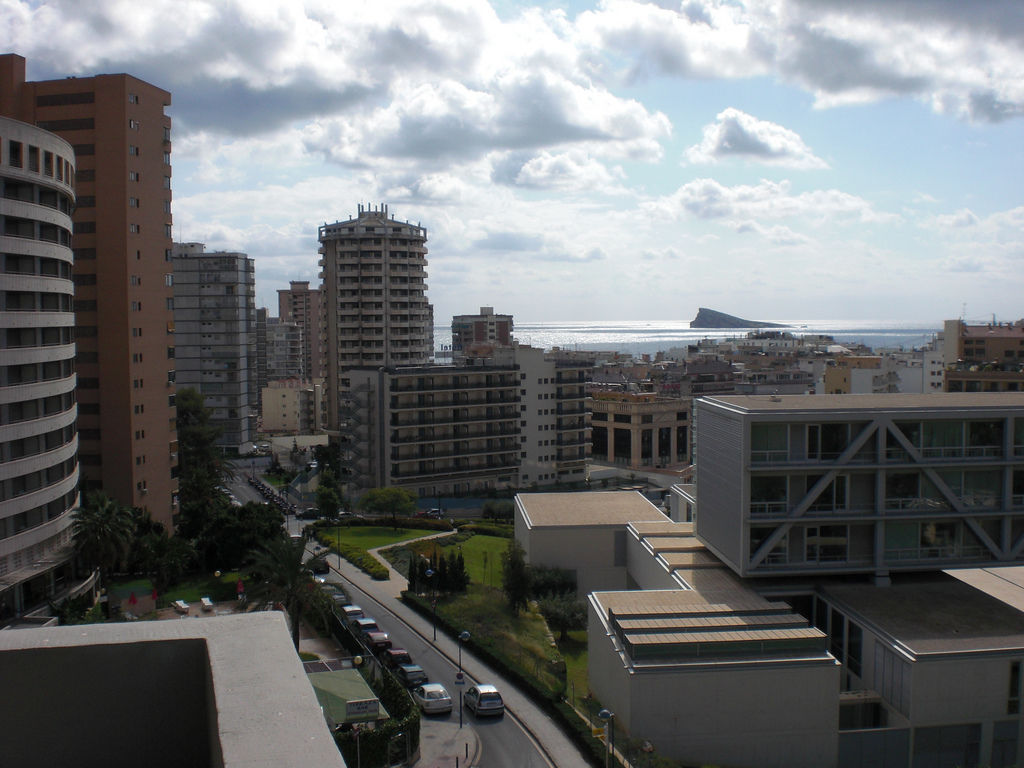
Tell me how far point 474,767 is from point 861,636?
12782 mm

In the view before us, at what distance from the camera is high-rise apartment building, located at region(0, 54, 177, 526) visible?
159 ft

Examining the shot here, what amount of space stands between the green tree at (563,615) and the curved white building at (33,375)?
759 inches

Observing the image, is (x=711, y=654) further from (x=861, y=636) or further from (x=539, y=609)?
(x=539, y=609)

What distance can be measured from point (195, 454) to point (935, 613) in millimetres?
56470

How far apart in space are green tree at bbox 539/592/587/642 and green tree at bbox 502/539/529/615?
1.19 metres

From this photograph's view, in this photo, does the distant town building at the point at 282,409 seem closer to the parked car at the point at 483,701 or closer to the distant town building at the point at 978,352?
the distant town building at the point at 978,352

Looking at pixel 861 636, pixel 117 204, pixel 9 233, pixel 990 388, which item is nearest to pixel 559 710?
pixel 861 636

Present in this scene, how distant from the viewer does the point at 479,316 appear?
191375 mm

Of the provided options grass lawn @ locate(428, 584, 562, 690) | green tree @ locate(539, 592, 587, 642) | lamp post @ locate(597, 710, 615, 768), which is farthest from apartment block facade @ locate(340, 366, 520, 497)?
→ lamp post @ locate(597, 710, 615, 768)

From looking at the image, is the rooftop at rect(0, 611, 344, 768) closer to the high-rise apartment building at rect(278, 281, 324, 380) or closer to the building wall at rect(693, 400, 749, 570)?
the building wall at rect(693, 400, 749, 570)

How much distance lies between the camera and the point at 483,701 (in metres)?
29.0

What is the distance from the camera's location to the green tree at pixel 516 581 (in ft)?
129

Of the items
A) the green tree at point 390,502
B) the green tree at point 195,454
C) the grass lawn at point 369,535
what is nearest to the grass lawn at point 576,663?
the grass lawn at point 369,535

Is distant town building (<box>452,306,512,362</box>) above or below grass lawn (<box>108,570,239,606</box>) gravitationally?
above
